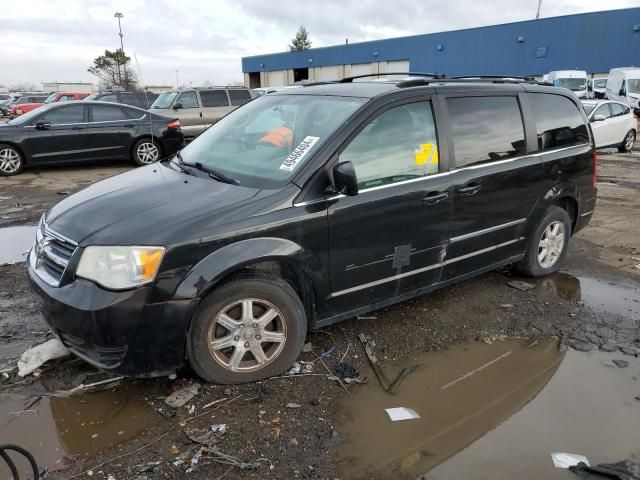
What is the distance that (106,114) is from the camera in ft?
36.9

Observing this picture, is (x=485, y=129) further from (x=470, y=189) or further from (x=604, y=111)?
(x=604, y=111)

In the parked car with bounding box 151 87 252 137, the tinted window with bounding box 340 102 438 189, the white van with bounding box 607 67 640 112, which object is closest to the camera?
the tinted window with bounding box 340 102 438 189

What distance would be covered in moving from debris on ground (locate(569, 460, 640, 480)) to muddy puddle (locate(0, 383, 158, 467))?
2.28 m

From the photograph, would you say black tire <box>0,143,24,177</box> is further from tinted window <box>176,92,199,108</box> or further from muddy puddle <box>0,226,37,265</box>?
tinted window <box>176,92,199,108</box>

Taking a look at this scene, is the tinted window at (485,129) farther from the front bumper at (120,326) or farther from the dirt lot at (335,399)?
the front bumper at (120,326)

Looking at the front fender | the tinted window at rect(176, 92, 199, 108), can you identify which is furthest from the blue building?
the front fender

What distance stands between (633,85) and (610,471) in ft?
86.5

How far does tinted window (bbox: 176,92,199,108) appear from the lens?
15.3 metres

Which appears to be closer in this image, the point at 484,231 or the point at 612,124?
the point at 484,231

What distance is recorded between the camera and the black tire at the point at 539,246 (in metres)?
4.76

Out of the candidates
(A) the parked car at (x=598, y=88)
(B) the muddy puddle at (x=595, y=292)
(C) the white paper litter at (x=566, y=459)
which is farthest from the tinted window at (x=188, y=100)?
(A) the parked car at (x=598, y=88)

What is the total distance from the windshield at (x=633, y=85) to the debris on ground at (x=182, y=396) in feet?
87.2

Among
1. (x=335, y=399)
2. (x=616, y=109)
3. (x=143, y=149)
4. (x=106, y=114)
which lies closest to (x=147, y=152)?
(x=143, y=149)

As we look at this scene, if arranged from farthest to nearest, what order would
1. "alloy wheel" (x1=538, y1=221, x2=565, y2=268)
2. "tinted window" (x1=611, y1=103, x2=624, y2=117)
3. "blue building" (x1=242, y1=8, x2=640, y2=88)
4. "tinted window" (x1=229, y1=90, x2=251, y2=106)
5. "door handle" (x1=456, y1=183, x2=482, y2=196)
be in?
1. "blue building" (x1=242, y1=8, x2=640, y2=88)
2. "tinted window" (x1=229, y1=90, x2=251, y2=106)
3. "tinted window" (x1=611, y1=103, x2=624, y2=117)
4. "alloy wheel" (x1=538, y1=221, x2=565, y2=268)
5. "door handle" (x1=456, y1=183, x2=482, y2=196)
